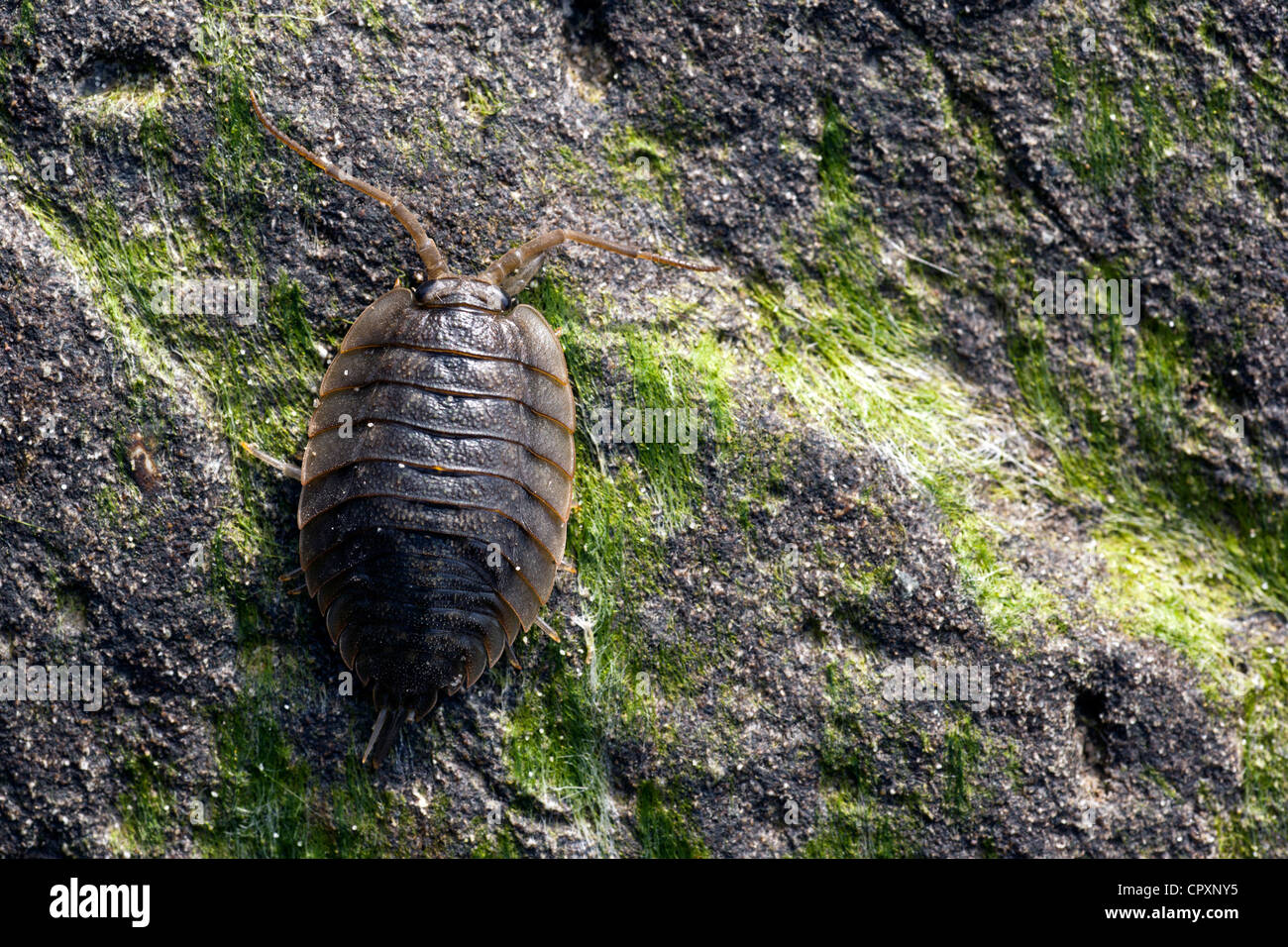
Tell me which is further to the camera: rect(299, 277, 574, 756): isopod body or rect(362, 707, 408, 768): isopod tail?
rect(362, 707, 408, 768): isopod tail

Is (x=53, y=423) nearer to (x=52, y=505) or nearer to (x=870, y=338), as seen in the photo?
(x=52, y=505)

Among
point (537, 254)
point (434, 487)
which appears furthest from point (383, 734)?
point (537, 254)

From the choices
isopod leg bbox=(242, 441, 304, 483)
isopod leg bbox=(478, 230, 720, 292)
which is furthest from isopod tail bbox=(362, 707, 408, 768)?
isopod leg bbox=(478, 230, 720, 292)

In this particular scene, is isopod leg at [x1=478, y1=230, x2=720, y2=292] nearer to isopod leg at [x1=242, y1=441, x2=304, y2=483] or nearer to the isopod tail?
isopod leg at [x1=242, y1=441, x2=304, y2=483]

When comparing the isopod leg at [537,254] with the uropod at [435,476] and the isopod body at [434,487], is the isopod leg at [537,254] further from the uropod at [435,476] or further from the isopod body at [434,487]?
the isopod body at [434,487]

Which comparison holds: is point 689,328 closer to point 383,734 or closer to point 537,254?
point 537,254
